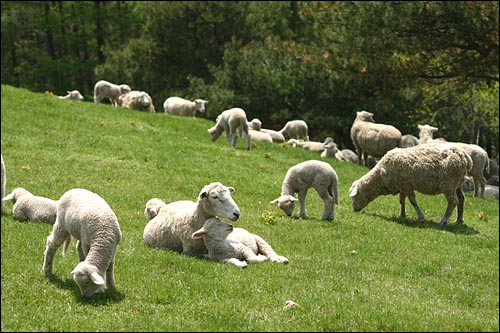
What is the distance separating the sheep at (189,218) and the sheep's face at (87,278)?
272 centimetres

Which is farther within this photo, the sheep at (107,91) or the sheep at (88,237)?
the sheep at (107,91)

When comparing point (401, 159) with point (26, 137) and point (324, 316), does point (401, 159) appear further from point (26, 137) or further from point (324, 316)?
point (26, 137)

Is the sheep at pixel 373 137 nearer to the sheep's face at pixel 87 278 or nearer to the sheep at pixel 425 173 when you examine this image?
the sheep at pixel 425 173

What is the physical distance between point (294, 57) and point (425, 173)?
59.3 feet

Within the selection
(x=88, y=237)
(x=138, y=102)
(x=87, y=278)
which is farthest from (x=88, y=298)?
(x=138, y=102)

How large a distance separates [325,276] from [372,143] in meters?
15.1

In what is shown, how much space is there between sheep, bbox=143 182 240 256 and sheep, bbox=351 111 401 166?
14.1 m

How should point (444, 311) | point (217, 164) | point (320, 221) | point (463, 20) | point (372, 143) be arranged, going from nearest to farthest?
point (444, 311)
point (320, 221)
point (217, 164)
point (463, 20)
point (372, 143)

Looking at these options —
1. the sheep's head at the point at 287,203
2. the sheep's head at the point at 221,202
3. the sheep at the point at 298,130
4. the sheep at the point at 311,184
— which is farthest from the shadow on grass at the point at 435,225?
the sheep at the point at 298,130

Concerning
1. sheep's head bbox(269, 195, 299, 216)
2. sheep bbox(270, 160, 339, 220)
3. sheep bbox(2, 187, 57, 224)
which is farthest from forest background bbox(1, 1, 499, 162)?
sheep bbox(2, 187, 57, 224)

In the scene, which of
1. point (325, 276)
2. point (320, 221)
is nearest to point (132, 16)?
point (320, 221)

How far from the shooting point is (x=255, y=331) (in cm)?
686

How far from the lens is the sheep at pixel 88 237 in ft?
24.3

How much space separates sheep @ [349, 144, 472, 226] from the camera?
14789 millimetres
